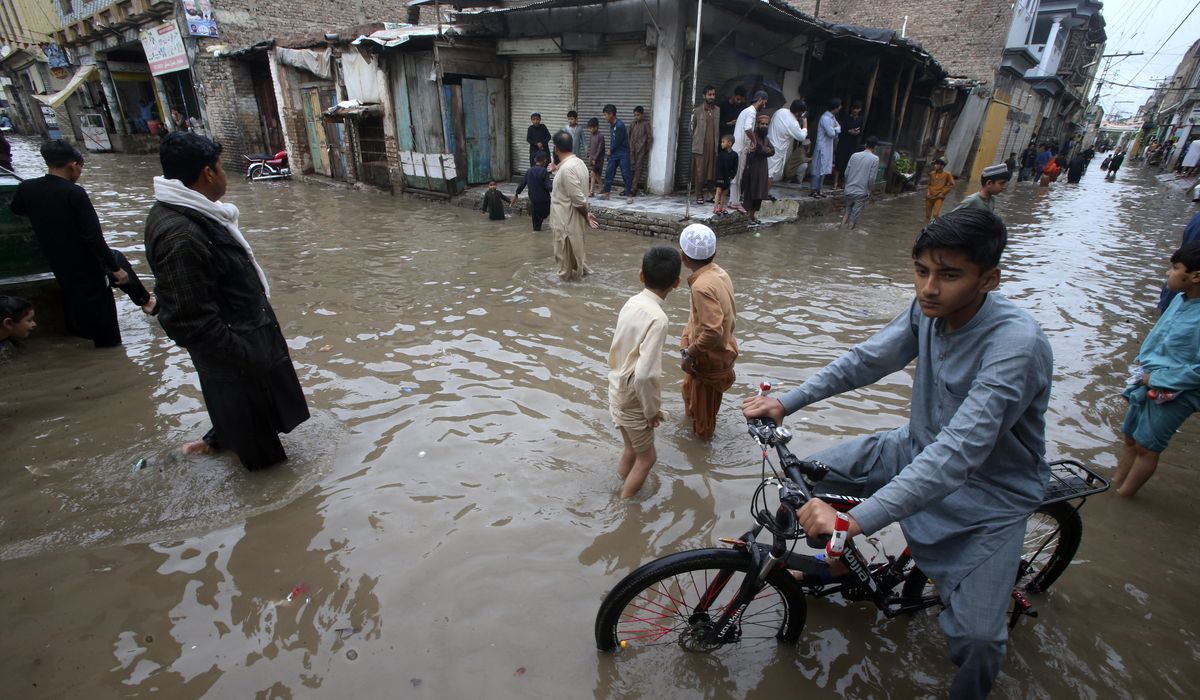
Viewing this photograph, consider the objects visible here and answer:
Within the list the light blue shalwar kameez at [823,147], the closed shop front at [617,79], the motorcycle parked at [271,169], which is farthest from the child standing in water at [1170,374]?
the motorcycle parked at [271,169]

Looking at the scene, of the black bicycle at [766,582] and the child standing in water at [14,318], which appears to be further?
the child standing in water at [14,318]

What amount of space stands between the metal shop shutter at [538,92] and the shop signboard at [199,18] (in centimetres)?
1136

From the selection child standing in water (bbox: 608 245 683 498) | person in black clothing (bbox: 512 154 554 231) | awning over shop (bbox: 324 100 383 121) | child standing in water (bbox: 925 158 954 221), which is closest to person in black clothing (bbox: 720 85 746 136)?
child standing in water (bbox: 925 158 954 221)

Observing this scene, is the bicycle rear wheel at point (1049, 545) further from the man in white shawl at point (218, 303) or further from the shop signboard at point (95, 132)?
the shop signboard at point (95, 132)

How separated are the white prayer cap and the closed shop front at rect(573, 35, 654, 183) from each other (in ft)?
29.4

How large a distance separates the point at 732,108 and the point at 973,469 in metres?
10.7

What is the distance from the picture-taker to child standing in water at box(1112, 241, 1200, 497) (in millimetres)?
2760

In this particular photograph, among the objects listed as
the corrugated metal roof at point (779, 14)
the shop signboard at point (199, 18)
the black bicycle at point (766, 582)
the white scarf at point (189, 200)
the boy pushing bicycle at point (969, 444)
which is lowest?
the black bicycle at point (766, 582)

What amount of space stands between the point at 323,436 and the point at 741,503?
9.14 ft

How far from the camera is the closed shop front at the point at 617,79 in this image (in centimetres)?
1093

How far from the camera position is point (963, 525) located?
5.63ft

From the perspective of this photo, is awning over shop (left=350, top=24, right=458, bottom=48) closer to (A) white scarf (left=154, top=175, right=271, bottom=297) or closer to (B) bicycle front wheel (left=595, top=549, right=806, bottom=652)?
(A) white scarf (left=154, top=175, right=271, bottom=297)

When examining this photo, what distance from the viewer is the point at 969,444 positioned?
1.52m

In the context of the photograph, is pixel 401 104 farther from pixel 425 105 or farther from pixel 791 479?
pixel 791 479
